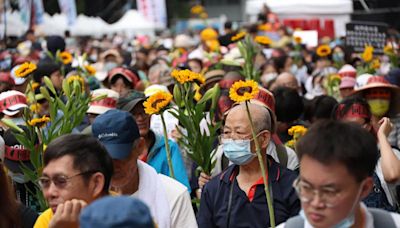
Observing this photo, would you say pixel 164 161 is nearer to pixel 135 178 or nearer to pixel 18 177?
pixel 18 177

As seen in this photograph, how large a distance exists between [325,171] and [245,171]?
211cm

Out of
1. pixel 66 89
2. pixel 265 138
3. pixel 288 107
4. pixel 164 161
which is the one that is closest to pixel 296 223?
pixel 265 138

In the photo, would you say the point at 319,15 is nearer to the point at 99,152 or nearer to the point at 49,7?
the point at 99,152

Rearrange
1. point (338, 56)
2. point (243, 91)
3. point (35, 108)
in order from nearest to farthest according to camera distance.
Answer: point (243, 91)
point (35, 108)
point (338, 56)

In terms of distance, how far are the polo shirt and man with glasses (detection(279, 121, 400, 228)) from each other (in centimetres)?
174

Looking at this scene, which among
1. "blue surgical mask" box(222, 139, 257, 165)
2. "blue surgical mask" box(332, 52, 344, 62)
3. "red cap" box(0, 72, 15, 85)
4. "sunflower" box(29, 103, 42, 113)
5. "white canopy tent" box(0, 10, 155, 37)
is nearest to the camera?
"blue surgical mask" box(222, 139, 257, 165)

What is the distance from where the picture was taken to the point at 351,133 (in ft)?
12.2

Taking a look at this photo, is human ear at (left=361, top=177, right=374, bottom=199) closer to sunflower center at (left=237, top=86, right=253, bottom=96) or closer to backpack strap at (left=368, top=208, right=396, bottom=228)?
backpack strap at (left=368, top=208, right=396, bottom=228)

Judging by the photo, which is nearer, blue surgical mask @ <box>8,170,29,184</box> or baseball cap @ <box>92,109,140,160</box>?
baseball cap @ <box>92,109,140,160</box>

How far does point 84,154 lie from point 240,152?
1.38 meters

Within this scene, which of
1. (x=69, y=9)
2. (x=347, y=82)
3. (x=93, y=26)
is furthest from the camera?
(x=93, y=26)

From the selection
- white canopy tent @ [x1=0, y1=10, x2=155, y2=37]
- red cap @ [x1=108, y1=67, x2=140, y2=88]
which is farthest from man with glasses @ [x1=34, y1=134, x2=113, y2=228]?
white canopy tent @ [x1=0, y1=10, x2=155, y2=37]

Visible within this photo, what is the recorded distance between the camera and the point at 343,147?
12.0ft

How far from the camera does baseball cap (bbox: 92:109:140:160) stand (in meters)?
5.04
